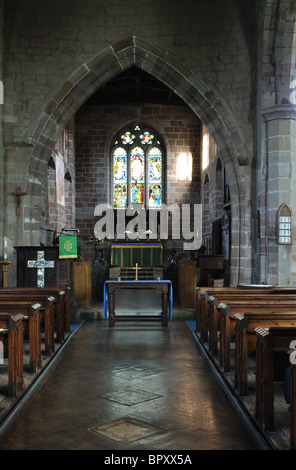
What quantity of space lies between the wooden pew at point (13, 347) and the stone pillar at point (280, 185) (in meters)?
6.63

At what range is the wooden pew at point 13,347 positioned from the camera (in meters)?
4.16

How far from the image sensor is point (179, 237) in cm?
1922

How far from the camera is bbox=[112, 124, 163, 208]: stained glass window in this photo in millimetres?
19781

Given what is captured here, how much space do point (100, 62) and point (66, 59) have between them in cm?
81

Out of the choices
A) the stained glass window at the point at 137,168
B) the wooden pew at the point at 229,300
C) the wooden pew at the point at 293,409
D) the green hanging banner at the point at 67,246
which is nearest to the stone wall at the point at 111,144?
the stained glass window at the point at 137,168

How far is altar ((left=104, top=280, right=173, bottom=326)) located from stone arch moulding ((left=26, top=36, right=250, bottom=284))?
2255 mm

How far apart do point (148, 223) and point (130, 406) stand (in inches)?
578

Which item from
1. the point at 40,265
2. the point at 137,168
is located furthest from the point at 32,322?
the point at 137,168

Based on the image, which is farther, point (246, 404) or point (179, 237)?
point (179, 237)

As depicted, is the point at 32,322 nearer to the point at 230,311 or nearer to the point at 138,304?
the point at 230,311

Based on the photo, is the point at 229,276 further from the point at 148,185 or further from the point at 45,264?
the point at 148,185

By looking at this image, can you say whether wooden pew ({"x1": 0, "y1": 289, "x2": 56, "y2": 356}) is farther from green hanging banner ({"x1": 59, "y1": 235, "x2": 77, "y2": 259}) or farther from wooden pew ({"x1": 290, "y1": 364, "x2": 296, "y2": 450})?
wooden pew ({"x1": 290, "y1": 364, "x2": 296, "y2": 450})

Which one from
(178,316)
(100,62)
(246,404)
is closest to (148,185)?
(100,62)

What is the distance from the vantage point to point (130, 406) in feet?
13.5
